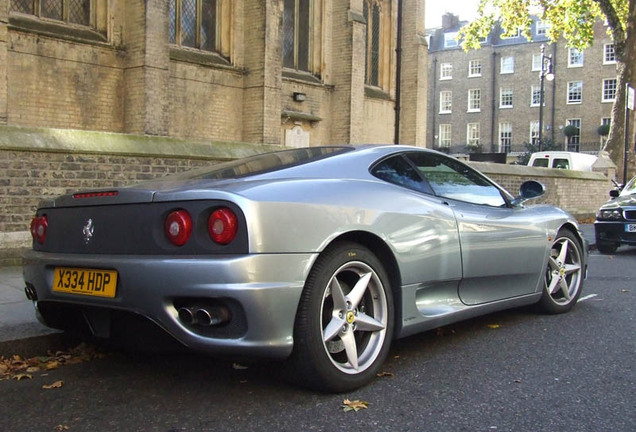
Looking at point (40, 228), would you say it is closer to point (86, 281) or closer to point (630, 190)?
point (86, 281)

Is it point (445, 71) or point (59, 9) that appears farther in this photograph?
point (445, 71)

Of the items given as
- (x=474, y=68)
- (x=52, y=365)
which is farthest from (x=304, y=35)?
(x=474, y=68)

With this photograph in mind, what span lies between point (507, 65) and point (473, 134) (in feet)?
21.2

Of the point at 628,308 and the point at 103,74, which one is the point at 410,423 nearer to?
the point at 628,308

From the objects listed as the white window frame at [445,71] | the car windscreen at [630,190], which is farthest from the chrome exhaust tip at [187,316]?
the white window frame at [445,71]

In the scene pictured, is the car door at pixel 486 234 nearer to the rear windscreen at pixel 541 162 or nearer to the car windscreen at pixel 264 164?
the car windscreen at pixel 264 164

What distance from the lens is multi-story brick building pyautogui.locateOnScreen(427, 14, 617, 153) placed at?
51625 mm

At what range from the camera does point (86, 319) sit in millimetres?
3578

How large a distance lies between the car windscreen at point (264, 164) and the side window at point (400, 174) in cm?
26

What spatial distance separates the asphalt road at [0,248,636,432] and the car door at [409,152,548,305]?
15.5 inches

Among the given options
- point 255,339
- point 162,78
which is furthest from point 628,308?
point 162,78

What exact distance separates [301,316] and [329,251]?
0.39 m

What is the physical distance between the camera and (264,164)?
4.01 metres

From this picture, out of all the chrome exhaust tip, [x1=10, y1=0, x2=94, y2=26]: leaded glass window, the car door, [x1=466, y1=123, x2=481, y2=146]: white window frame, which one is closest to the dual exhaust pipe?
the chrome exhaust tip
